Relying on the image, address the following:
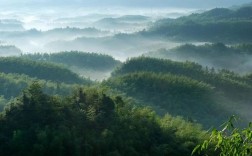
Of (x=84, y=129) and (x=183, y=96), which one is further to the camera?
(x=183, y=96)

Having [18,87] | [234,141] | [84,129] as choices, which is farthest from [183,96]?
[234,141]

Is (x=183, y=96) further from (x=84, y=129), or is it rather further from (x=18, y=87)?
(x=84, y=129)

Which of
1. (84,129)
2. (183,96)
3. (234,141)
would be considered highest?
(234,141)

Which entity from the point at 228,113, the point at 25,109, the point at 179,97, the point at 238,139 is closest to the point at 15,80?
the point at 179,97

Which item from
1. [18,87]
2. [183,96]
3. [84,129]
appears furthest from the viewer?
[18,87]

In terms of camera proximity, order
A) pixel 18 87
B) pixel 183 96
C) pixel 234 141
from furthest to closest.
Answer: pixel 18 87
pixel 183 96
pixel 234 141

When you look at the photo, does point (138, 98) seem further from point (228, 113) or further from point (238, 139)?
point (238, 139)

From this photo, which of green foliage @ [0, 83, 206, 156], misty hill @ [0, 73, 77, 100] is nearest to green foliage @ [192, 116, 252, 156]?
green foliage @ [0, 83, 206, 156]

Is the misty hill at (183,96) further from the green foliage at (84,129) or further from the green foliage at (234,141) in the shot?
the green foliage at (234,141)
